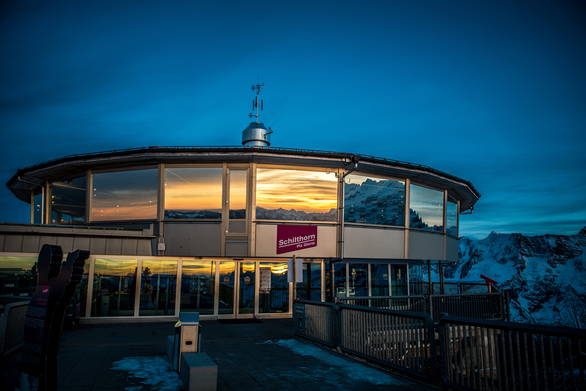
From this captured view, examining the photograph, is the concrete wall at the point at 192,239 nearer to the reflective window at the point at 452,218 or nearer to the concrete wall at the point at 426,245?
the concrete wall at the point at 426,245

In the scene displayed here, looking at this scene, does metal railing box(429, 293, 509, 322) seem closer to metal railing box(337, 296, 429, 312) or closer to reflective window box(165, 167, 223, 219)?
metal railing box(337, 296, 429, 312)

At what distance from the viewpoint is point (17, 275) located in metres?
16.0

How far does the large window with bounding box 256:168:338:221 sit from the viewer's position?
60.3 ft

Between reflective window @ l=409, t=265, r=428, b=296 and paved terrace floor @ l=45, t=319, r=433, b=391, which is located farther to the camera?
reflective window @ l=409, t=265, r=428, b=296

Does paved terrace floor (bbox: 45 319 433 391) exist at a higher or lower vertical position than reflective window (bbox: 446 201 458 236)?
lower

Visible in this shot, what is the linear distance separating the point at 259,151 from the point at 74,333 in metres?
9.39

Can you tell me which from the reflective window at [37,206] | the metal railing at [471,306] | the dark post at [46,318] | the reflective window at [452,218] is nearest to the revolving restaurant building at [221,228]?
the metal railing at [471,306]

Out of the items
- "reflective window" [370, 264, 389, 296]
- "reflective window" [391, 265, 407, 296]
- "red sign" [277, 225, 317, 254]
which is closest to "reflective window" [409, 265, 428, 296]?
"reflective window" [391, 265, 407, 296]

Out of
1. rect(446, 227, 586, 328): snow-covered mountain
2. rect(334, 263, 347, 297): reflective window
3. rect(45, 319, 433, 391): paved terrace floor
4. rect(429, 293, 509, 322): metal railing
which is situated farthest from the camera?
rect(446, 227, 586, 328): snow-covered mountain

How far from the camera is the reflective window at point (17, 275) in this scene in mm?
15781

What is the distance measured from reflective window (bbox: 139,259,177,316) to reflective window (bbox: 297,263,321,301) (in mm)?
5659

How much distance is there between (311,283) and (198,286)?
201 inches

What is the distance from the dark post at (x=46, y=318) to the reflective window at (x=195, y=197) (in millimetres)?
12652

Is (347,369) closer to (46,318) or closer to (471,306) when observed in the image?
(46,318)
